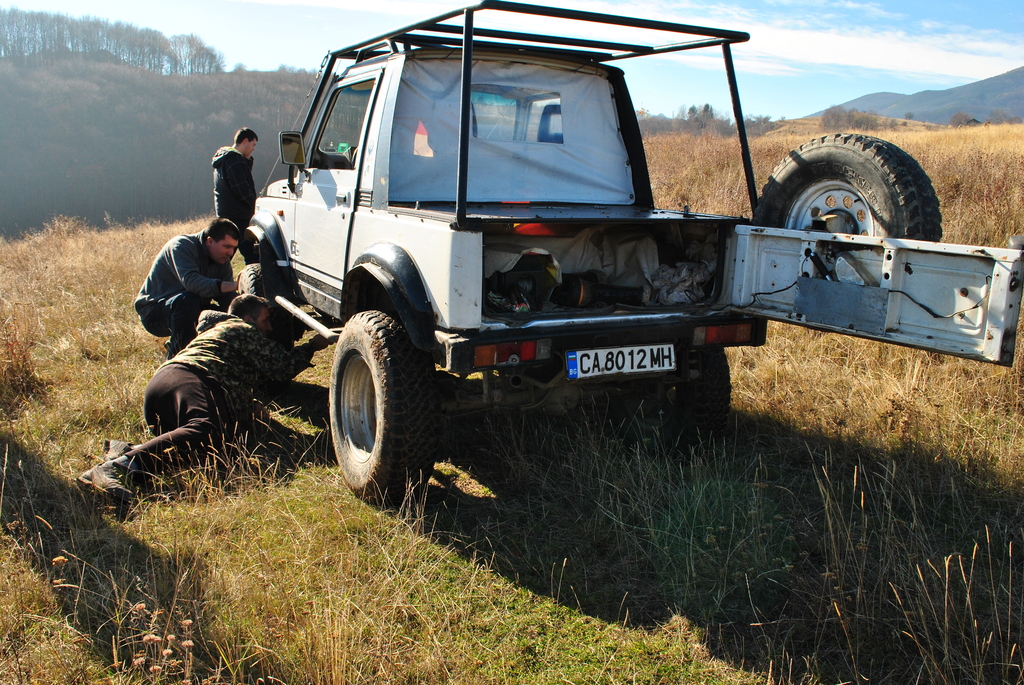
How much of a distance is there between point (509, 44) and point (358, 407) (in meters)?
2.40

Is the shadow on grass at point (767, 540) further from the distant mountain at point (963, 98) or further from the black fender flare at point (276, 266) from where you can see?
the distant mountain at point (963, 98)

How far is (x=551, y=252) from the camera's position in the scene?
12.9 feet

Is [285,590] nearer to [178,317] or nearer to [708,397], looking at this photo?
[708,397]

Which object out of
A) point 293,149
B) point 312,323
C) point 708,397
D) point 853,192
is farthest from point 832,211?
point 293,149

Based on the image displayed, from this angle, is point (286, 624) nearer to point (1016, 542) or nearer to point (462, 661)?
point (462, 661)

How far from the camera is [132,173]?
44250mm

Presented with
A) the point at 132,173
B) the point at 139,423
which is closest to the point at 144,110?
the point at 132,173

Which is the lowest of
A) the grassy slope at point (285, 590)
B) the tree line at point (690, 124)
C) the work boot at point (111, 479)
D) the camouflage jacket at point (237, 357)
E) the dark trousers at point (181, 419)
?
the grassy slope at point (285, 590)

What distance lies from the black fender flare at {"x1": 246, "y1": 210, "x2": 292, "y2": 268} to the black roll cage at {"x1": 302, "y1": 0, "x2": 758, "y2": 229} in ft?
2.61

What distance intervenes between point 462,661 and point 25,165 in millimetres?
49474

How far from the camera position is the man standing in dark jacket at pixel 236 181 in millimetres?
7145

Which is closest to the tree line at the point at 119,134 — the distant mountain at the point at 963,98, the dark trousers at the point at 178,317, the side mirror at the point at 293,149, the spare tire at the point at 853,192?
the dark trousers at the point at 178,317

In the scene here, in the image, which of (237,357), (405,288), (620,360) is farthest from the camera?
(237,357)

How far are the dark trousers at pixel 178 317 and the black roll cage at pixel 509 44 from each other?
5.57 feet
